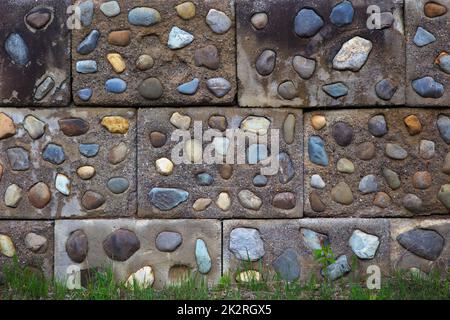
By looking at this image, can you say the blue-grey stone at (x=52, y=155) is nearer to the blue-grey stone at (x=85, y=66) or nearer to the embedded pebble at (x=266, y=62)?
the blue-grey stone at (x=85, y=66)

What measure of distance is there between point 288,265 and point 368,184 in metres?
0.57

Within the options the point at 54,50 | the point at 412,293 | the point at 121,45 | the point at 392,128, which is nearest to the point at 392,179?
the point at 392,128

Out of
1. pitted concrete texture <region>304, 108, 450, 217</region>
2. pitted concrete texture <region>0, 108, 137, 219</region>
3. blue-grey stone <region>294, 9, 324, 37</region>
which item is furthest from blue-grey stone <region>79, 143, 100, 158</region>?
blue-grey stone <region>294, 9, 324, 37</region>

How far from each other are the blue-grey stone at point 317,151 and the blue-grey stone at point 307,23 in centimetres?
52

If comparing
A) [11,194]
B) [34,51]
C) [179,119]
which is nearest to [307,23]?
[179,119]

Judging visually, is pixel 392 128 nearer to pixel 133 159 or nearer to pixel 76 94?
pixel 133 159

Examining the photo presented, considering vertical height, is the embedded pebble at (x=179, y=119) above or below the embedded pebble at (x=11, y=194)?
above

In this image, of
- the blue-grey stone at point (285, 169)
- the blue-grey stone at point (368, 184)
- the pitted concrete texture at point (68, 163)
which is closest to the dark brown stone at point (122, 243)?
the pitted concrete texture at point (68, 163)

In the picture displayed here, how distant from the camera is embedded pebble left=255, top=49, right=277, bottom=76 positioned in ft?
14.2

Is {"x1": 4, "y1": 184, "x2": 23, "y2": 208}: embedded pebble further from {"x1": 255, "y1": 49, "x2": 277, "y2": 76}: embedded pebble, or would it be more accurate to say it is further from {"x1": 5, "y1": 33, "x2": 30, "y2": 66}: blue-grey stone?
{"x1": 255, "y1": 49, "x2": 277, "y2": 76}: embedded pebble

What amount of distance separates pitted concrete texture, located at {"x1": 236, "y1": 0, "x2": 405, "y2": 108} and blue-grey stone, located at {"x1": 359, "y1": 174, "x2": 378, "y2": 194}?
369mm

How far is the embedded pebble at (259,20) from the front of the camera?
14.2 feet

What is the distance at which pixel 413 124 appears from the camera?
4.36m

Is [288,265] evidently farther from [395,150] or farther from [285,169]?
[395,150]
